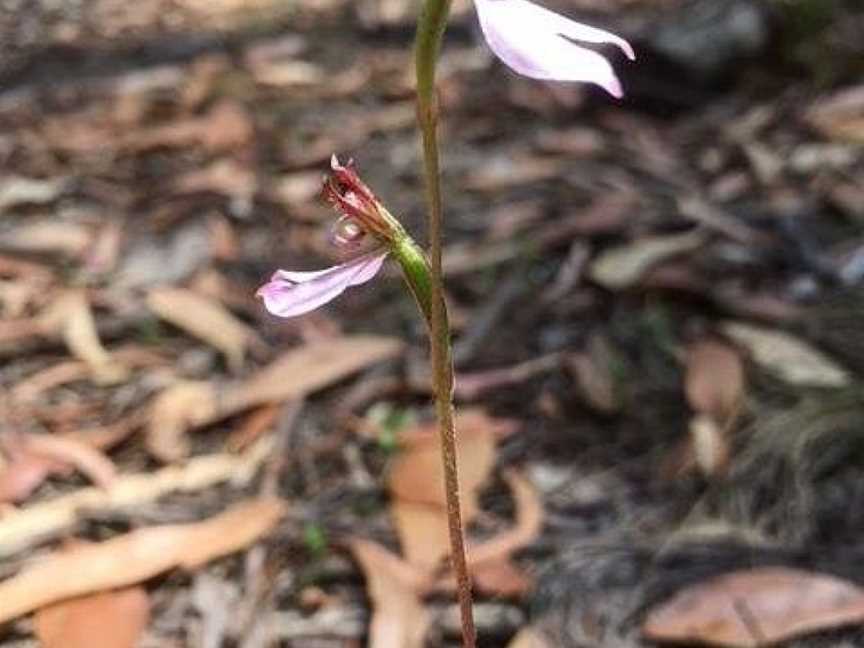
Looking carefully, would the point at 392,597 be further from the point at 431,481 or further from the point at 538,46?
the point at 538,46

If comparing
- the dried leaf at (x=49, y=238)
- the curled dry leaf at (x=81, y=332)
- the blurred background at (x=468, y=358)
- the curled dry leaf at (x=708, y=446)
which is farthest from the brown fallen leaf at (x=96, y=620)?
the dried leaf at (x=49, y=238)

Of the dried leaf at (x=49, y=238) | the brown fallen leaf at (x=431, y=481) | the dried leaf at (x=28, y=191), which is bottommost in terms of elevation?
the dried leaf at (x=28, y=191)

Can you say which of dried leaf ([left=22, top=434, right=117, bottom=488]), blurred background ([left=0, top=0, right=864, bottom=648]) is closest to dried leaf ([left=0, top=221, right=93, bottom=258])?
blurred background ([left=0, top=0, right=864, bottom=648])

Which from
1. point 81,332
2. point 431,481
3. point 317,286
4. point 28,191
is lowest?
point 28,191

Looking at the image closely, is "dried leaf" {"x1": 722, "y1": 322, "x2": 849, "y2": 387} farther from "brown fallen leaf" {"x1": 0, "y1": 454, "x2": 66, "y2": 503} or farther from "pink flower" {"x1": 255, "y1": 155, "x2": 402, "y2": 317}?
"pink flower" {"x1": 255, "y1": 155, "x2": 402, "y2": 317}

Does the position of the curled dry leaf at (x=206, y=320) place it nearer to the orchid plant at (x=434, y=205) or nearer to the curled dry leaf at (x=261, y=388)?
the curled dry leaf at (x=261, y=388)

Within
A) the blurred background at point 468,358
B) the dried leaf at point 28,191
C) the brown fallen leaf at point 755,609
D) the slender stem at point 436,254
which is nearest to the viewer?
the slender stem at point 436,254

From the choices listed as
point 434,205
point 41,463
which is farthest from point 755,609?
point 41,463
